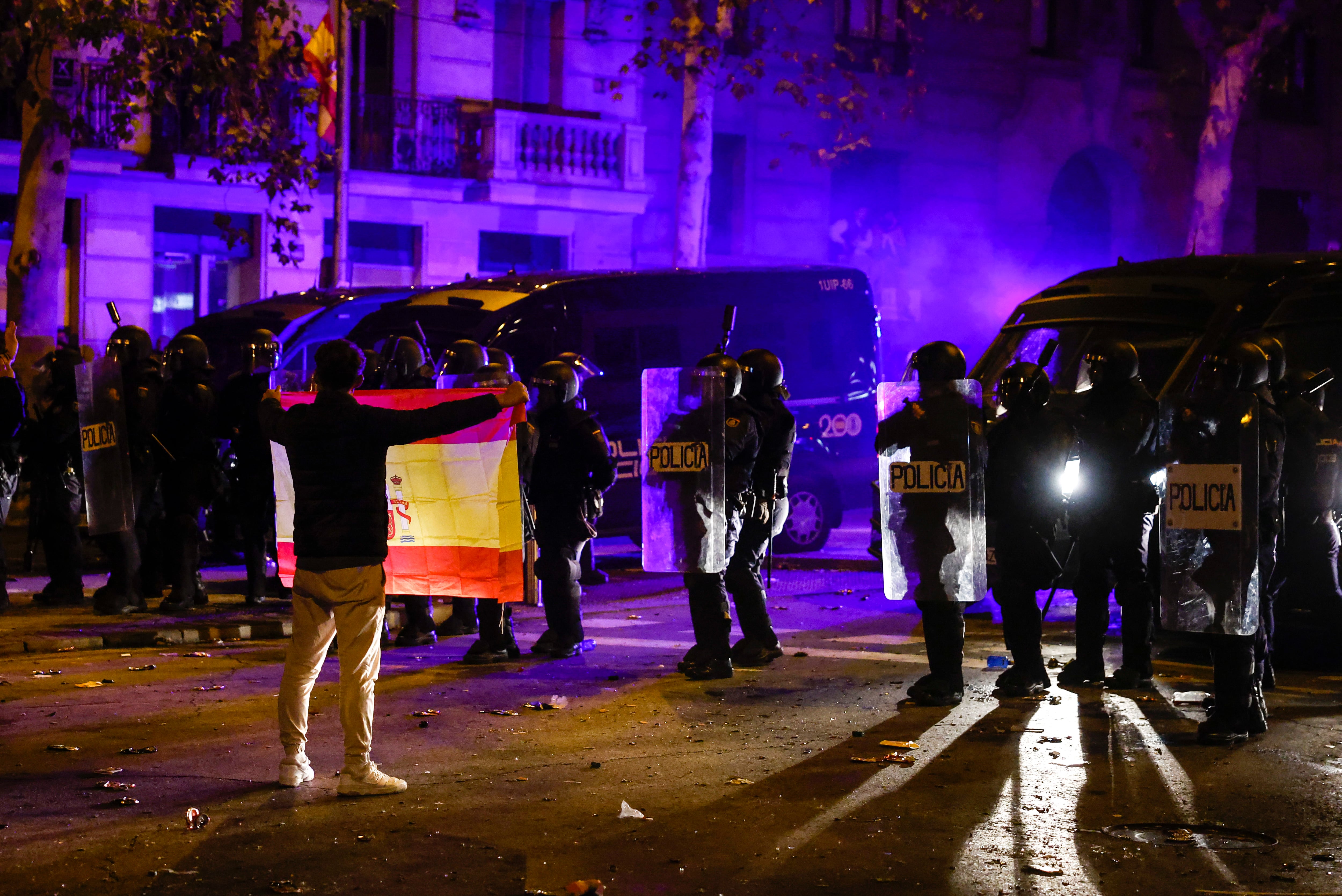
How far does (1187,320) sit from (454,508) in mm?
5940

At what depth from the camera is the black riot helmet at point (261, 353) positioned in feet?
37.4

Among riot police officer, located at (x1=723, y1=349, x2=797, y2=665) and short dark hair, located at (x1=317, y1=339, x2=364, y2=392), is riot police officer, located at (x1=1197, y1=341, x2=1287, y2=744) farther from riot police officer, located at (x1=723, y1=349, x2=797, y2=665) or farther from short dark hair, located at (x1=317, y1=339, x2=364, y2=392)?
short dark hair, located at (x1=317, y1=339, x2=364, y2=392)

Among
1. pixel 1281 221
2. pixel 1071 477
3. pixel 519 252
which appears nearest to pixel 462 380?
pixel 1071 477

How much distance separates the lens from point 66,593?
469 inches

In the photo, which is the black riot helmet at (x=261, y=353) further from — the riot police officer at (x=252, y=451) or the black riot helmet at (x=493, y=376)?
the black riot helmet at (x=493, y=376)

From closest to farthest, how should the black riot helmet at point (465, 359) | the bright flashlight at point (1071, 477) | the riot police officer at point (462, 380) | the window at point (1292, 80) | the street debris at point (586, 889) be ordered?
the street debris at point (586, 889) → the bright flashlight at point (1071, 477) → the riot police officer at point (462, 380) → the black riot helmet at point (465, 359) → the window at point (1292, 80)

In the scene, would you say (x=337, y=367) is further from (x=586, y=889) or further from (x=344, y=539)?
(x=586, y=889)

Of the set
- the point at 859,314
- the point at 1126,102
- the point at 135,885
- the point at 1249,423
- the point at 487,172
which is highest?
the point at 1126,102

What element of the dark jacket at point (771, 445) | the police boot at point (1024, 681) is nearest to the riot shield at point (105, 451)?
the dark jacket at point (771, 445)

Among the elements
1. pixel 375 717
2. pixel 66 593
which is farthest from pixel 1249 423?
pixel 66 593

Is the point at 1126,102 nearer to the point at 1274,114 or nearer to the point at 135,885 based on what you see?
the point at 1274,114

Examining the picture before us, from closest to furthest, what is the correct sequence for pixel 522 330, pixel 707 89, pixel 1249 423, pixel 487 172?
pixel 1249 423
pixel 522 330
pixel 707 89
pixel 487 172

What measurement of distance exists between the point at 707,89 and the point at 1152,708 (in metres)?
18.0

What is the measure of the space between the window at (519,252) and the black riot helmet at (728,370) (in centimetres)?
1883
